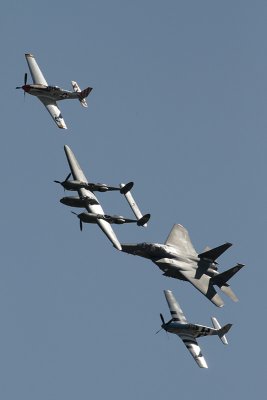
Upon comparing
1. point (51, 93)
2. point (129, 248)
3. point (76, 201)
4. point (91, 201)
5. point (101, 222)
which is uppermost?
point (51, 93)

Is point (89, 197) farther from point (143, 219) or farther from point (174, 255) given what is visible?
point (174, 255)

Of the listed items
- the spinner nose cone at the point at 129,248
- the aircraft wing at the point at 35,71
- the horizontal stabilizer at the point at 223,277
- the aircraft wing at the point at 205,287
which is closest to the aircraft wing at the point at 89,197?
the spinner nose cone at the point at 129,248

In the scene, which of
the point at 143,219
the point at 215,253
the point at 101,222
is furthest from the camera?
the point at 143,219

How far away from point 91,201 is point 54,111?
2019 cm

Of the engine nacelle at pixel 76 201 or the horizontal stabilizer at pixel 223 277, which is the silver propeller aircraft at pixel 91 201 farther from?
the horizontal stabilizer at pixel 223 277

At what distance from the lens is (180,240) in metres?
130

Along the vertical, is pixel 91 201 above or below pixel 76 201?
below

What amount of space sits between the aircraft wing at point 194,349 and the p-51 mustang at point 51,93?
37258mm

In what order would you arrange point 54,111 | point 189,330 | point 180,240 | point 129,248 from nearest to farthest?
point 189,330
point 129,248
point 180,240
point 54,111

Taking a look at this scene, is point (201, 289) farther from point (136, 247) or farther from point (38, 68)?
point (38, 68)

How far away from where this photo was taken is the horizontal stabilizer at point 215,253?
401ft

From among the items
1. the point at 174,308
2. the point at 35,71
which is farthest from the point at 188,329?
the point at 35,71

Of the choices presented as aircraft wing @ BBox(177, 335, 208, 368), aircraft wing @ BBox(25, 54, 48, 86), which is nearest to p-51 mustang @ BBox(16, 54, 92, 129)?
aircraft wing @ BBox(25, 54, 48, 86)

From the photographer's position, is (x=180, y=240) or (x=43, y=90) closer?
(x=180, y=240)
